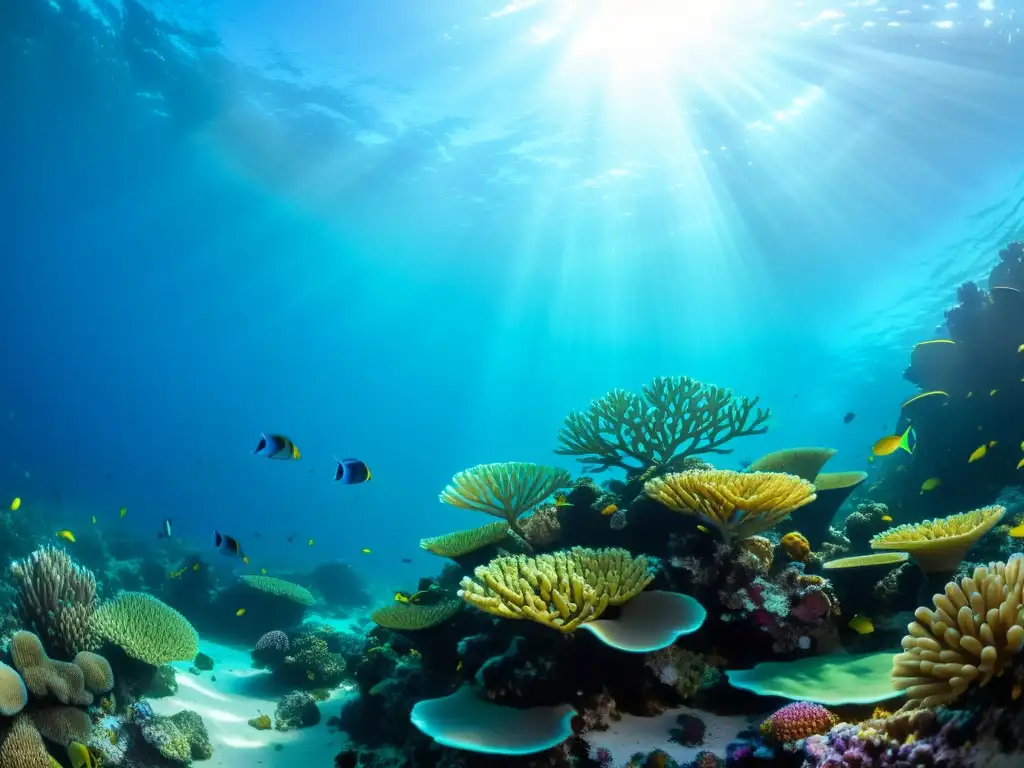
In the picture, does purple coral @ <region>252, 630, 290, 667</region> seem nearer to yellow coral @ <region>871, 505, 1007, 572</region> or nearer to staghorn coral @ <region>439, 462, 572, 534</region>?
staghorn coral @ <region>439, 462, 572, 534</region>

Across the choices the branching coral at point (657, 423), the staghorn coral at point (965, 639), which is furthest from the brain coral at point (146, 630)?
the staghorn coral at point (965, 639)

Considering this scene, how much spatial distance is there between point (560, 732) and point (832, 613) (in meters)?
2.84

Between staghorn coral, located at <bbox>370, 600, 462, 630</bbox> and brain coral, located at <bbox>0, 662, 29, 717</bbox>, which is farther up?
staghorn coral, located at <bbox>370, 600, 462, 630</bbox>

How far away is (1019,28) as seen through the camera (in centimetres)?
1567

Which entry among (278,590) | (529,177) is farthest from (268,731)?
(529,177)

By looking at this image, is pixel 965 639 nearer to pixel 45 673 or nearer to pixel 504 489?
pixel 504 489

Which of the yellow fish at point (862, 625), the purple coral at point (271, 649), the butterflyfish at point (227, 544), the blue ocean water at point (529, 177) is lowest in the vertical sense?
the yellow fish at point (862, 625)

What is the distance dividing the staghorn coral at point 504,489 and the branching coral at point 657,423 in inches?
40.3

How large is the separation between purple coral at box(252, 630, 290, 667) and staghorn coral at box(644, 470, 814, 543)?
28.0 ft

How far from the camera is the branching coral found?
7379mm

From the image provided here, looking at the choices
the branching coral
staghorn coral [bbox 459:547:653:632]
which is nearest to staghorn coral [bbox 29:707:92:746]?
staghorn coral [bbox 459:547:653:632]

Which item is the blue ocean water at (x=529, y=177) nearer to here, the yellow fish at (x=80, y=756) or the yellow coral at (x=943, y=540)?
the yellow fish at (x=80, y=756)

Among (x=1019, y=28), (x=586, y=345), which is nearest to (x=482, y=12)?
(x=1019, y=28)

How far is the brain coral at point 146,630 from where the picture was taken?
5.97 meters
